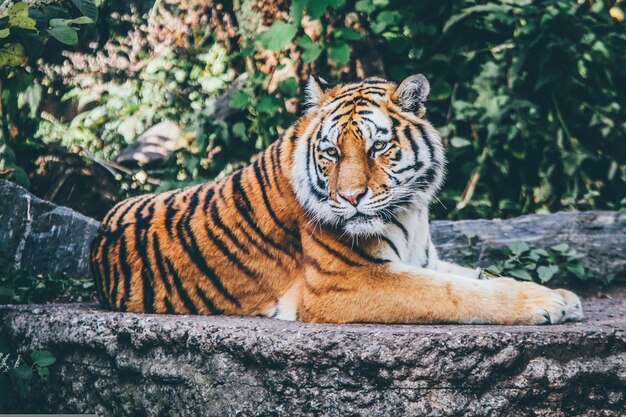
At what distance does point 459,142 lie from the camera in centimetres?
614

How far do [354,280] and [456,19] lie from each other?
12.1ft

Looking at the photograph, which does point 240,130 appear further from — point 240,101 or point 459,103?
point 459,103

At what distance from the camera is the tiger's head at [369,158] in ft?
10.3

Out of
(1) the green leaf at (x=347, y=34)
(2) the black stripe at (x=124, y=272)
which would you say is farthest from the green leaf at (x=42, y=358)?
(1) the green leaf at (x=347, y=34)

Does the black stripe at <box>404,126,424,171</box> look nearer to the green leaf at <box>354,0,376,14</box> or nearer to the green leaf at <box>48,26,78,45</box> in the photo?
the green leaf at <box>48,26,78,45</box>

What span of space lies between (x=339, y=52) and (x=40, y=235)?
247cm

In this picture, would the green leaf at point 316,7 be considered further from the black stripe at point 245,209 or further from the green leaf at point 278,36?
the black stripe at point 245,209

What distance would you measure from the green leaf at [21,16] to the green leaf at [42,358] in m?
1.32

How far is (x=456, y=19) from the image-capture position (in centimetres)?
A: 623

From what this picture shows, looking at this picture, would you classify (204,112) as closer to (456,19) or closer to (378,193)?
(456,19)

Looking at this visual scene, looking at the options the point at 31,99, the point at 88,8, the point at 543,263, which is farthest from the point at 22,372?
the point at 31,99

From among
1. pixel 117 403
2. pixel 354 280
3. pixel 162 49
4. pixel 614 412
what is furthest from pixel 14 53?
pixel 162 49

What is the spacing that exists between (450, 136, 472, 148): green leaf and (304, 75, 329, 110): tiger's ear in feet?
9.17

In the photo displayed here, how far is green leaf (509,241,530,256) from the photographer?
15.9ft
